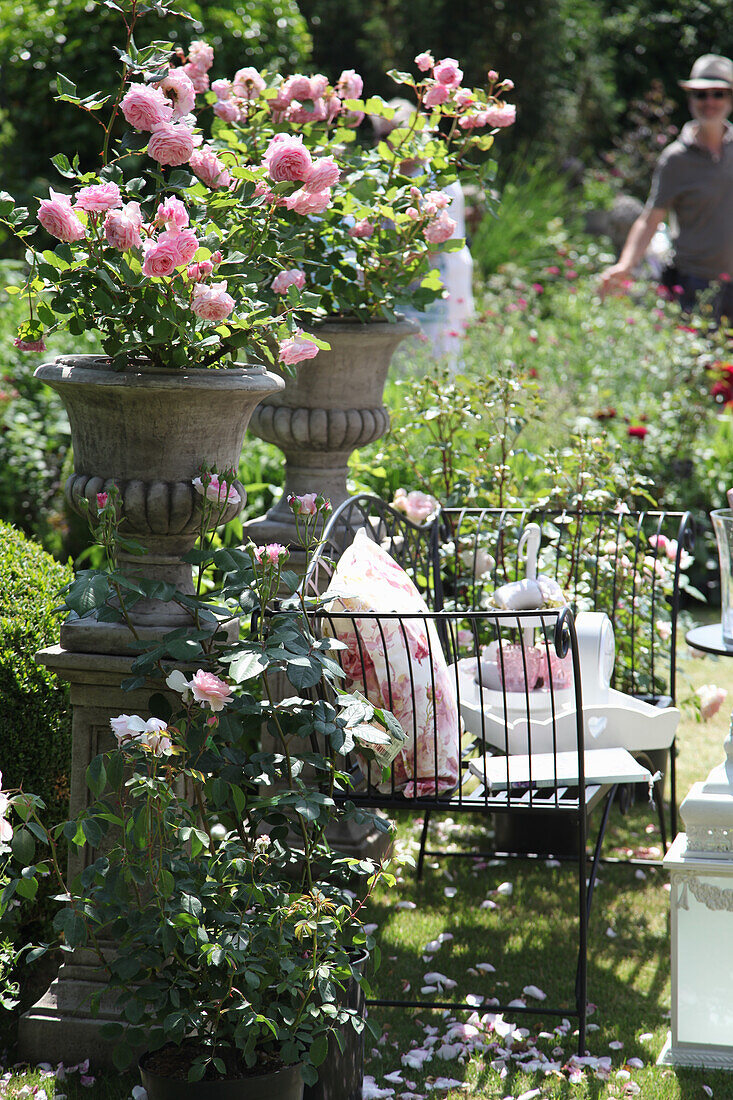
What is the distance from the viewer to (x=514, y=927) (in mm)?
2943

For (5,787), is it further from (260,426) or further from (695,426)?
(695,426)

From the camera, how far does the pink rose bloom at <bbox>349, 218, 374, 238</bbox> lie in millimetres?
2779

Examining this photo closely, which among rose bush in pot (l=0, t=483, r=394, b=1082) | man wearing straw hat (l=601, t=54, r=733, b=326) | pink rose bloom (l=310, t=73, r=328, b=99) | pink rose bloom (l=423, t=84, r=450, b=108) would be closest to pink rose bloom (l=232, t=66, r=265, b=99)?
pink rose bloom (l=310, t=73, r=328, b=99)

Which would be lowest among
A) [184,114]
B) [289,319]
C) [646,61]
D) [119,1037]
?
[119,1037]

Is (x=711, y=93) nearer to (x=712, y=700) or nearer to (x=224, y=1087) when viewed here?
(x=712, y=700)

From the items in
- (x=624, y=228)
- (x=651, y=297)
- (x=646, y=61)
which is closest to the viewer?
(x=651, y=297)

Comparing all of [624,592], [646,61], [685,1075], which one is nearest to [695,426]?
[624,592]

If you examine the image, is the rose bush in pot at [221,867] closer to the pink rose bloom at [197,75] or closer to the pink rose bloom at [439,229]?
the pink rose bloom at [439,229]

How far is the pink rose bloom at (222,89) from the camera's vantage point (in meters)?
2.81

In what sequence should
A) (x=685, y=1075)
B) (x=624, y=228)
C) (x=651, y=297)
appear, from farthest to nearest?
(x=624, y=228)
(x=651, y=297)
(x=685, y=1075)

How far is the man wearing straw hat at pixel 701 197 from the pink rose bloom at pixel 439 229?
162 inches

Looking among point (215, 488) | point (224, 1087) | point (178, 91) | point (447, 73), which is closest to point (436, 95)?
point (447, 73)

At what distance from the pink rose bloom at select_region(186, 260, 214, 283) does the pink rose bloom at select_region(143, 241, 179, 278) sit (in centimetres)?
12

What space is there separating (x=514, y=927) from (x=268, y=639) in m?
1.35
